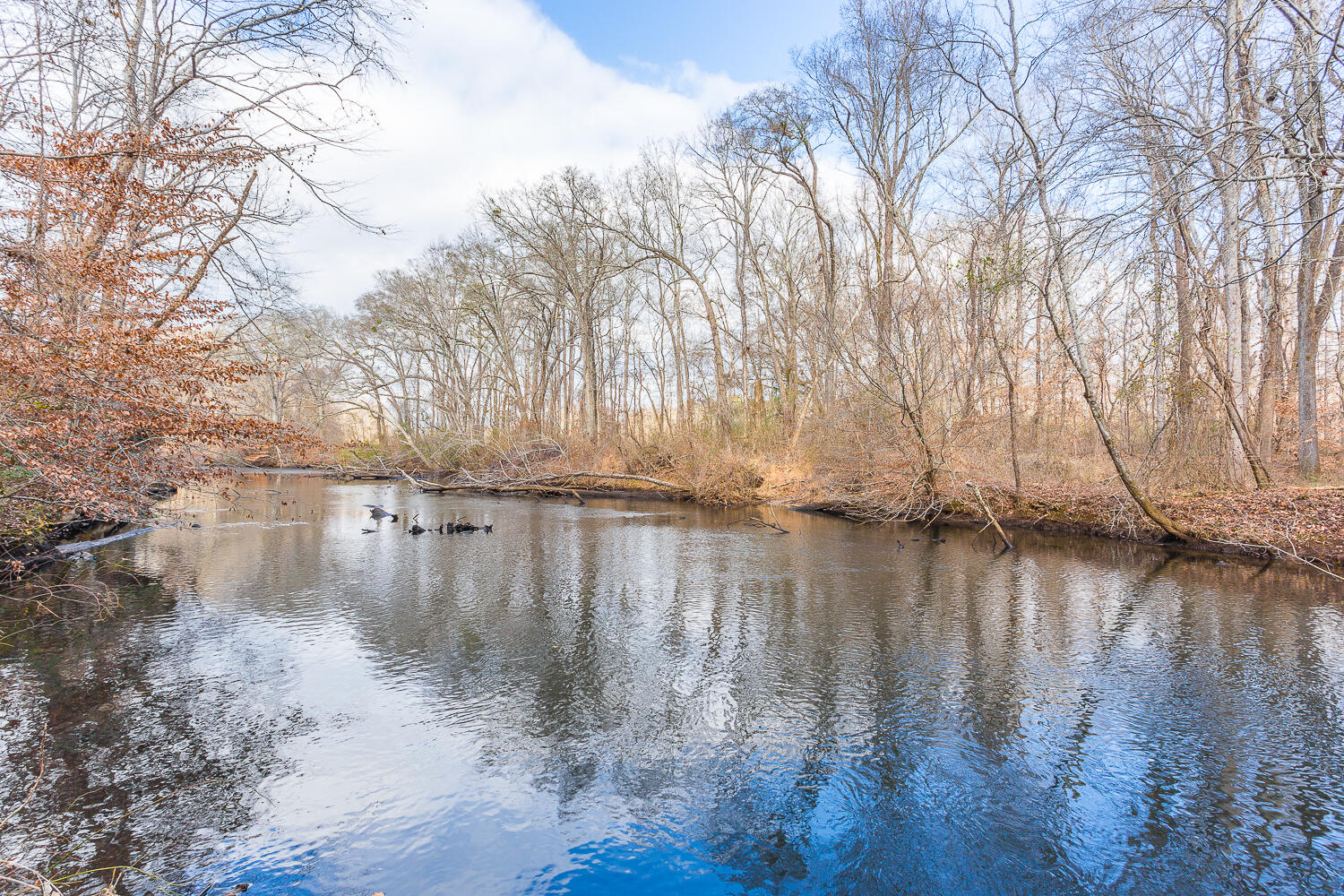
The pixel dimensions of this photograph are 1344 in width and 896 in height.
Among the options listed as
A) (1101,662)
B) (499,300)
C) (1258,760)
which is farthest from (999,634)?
(499,300)

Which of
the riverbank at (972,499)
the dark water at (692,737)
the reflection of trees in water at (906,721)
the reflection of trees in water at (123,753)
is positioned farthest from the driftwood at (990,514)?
the reflection of trees in water at (123,753)

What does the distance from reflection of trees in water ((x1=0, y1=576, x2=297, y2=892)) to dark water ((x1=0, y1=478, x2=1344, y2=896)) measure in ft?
0.08

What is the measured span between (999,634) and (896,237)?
1709 cm

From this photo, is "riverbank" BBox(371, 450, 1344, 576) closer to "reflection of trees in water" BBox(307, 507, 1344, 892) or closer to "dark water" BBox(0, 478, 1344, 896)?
"dark water" BBox(0, 478, 1344, 896)

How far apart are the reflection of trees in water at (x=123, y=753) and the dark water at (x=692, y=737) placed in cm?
2

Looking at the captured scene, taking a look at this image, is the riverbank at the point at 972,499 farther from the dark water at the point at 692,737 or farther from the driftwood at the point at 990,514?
the dark water at the point at 692,737

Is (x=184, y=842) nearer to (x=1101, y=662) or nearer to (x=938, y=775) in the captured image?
(x=938, y=775)

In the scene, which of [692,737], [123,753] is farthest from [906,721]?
[123,753]

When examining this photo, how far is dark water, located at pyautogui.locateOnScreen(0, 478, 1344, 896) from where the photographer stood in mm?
3410

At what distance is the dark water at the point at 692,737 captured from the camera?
11.2 ft

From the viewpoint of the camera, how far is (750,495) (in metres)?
20.7

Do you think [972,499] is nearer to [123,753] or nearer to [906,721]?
[906,721]

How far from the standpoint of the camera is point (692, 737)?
15.5ft

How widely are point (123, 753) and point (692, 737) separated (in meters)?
3.80
